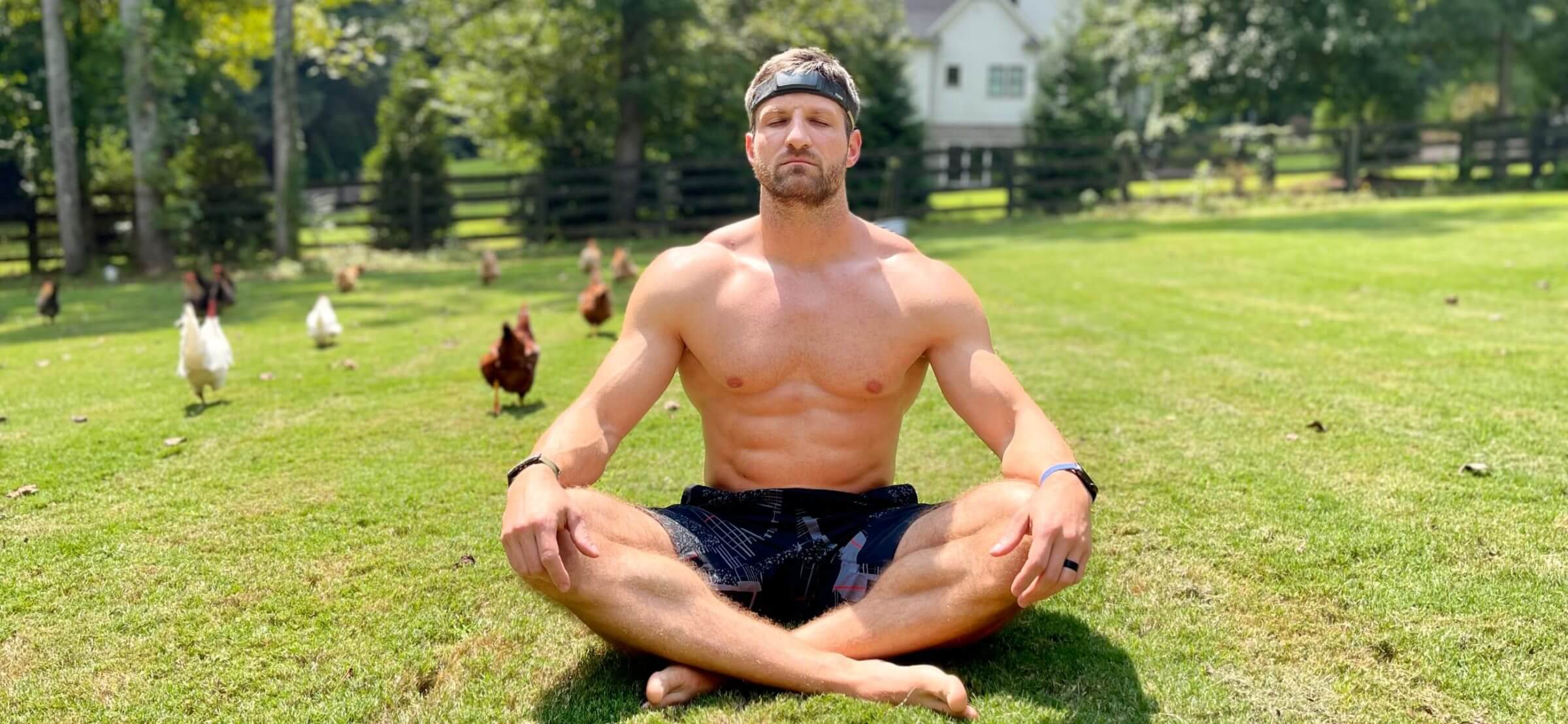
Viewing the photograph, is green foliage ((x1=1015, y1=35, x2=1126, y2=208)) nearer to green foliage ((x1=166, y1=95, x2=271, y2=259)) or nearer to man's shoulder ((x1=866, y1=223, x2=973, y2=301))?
green foliage ((x1=166, y1=95, x2=271, y2=259))

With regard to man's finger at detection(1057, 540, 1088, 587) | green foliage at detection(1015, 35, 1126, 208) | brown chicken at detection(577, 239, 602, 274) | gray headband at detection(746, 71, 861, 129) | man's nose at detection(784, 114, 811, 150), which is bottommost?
man's finger at detection(1057, 540, 1088, 587)

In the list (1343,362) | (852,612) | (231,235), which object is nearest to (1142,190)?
(231,235)

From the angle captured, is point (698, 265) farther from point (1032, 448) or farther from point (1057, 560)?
point (1057, 560)

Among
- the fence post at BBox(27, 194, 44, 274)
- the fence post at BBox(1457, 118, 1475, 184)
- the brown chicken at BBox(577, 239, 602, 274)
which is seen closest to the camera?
the brown chicken at BBox(577, 239, 602, 274)

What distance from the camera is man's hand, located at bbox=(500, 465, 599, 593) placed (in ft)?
9.12

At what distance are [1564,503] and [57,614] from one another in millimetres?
5426

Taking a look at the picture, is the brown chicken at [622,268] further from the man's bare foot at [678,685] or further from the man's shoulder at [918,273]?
the man's bare foot at [678,685]

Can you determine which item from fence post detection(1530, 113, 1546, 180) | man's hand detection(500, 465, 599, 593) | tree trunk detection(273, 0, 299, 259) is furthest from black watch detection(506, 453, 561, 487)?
fence post detection(1530, 113, 1546, 180)

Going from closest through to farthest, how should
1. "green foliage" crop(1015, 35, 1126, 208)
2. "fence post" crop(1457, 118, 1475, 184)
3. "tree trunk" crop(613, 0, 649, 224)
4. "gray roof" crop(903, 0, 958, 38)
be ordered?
"tree trunk" crop(613, 0, 649, 224)
"fence post" crop(1457, 118, 1475, 184)
"green foliage" crop(1015, 35, 1126, 208)
"gray roof" crop(903, 0, 958, 38)

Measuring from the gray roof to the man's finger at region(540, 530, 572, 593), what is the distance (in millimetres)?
40487

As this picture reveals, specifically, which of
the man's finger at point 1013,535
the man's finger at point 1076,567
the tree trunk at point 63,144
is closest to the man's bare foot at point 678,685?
the man's finger at point 1013,535

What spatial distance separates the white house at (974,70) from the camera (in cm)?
4144

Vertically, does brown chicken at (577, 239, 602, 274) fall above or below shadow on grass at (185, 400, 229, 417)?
above

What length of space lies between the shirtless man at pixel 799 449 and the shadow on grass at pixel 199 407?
14.3 ft
